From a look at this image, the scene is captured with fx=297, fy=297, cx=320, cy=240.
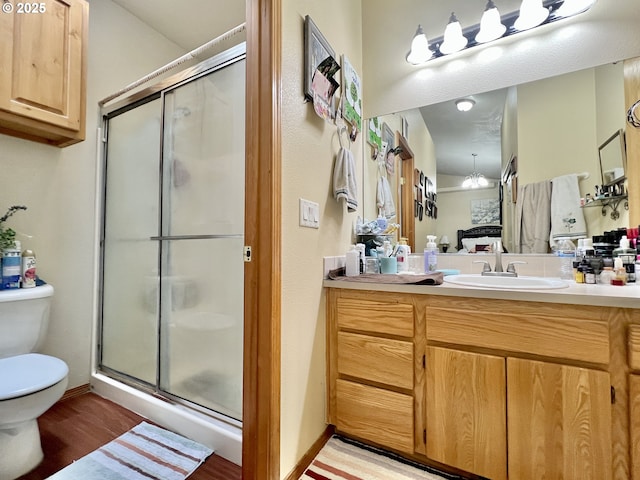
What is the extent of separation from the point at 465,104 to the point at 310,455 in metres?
2.00

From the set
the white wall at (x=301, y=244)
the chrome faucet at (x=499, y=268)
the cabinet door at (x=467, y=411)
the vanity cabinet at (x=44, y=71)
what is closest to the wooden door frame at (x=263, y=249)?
the white wall at (x=301, y=244)

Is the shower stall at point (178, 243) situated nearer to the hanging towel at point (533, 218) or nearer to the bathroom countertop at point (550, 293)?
the bathroom countertop at point (550, 293)

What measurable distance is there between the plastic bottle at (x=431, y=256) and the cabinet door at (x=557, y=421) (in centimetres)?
73

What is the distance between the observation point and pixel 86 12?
5.56 feet

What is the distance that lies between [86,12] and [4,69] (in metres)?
0.60

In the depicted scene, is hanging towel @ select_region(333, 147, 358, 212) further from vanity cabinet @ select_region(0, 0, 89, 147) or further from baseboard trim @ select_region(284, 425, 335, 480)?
vanity cabinet @ select_region(0, 0, 89, 147)

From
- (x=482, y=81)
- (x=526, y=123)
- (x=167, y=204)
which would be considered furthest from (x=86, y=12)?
(x=526, y=123)

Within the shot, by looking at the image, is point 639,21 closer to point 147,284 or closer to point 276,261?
point 276,261

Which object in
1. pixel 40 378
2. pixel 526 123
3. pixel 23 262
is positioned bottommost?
pixel 40 378

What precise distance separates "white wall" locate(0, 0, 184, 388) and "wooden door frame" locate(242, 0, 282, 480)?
1.50m

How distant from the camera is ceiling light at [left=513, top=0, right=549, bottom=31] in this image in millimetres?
1510

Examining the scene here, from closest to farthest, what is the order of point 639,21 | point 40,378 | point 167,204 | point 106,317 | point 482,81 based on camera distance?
point 40,378 → point 639,21 → point 482,81 → point 167,204 → point 106,317

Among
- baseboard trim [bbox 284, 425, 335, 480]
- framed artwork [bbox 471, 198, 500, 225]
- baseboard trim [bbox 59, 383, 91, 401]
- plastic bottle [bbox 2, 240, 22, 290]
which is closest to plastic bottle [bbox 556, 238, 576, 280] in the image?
framed artwork [bbox 471, 198, 500, 225]

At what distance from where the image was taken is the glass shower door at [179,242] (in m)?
1.57
